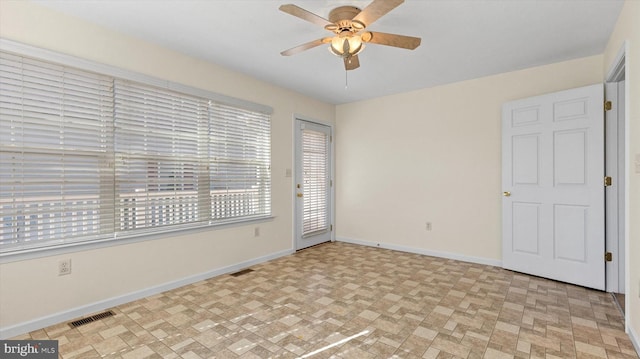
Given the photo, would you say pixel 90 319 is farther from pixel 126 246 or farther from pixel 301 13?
pixel 301 13

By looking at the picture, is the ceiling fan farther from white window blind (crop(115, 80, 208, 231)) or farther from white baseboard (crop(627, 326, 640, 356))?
white baseboard (crop(627, 326, 640, 356))

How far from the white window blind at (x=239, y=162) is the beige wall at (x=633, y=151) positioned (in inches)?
146

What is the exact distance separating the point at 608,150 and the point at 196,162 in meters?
4.47

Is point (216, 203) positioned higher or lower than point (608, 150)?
lower

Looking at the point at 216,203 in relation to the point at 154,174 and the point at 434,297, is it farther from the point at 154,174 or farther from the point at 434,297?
the point at 434,297

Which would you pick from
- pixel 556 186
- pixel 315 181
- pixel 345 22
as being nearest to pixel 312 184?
pixel 315 181

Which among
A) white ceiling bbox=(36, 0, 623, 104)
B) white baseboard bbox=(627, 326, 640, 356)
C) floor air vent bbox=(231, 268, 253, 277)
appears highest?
white ceiling bbox=(36, 0, 623, 104)

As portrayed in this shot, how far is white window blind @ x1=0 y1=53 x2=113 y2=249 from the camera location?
7.35 ft

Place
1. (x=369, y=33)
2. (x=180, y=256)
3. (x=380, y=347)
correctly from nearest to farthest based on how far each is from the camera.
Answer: (x=380, y=347)
(x=369, y=33)
(x=180, y=256)

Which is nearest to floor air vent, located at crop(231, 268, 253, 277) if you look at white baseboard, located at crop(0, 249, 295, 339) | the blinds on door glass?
white baseboard, located at crop(0, 249, 295, 339)

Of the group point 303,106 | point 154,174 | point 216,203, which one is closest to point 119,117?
point 154,174

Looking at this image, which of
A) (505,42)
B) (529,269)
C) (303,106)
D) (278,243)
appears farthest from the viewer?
(303,106)

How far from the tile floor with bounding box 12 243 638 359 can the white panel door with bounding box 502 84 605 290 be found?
9.8 inches

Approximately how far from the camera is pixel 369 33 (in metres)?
2.33
